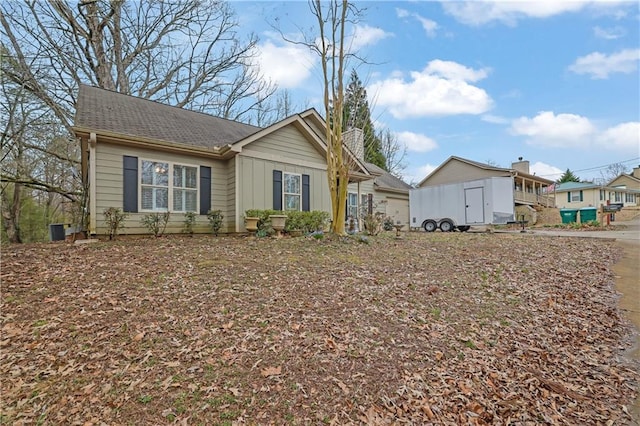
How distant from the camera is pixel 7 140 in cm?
1230

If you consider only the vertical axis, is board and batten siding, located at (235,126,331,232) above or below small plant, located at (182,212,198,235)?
above

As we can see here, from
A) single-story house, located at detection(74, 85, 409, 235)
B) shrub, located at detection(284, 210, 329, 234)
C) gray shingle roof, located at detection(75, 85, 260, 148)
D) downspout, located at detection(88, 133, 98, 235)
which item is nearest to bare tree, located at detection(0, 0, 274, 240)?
gray shingle roof, located at detection(75, 85, 260, 148)

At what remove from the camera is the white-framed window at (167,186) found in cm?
862

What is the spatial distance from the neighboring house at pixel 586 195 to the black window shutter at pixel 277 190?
3167 centimetres

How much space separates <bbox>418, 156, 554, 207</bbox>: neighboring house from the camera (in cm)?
2367

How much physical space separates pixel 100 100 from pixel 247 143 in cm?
527

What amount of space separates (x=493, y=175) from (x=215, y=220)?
A: 21673 mm

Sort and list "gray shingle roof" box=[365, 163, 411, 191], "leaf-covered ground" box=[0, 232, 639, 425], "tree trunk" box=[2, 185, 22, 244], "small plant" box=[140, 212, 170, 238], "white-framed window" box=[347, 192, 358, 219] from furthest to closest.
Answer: "gray shingle roof" box=[365, 163, 411, 191] → "white-framed window" box=[347, 192, 358, 219] → "tree trunk" box=[2, 185, 22, 244] → "small plant" box=[140, 212, 170, 238] → "leaf-covered ground" box=[0, 232, 639, 425]

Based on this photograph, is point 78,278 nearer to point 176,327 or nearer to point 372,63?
point 176,327

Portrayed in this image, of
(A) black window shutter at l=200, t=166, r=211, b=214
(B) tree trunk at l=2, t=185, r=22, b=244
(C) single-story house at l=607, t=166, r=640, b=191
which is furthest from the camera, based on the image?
(C) single-story house at l=607, t=166, r=640, b=191

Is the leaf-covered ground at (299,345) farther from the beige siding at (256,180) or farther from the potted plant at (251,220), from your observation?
the beige siding at (256,180)

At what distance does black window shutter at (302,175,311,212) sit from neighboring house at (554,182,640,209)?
3051cm

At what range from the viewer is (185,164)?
365 inches

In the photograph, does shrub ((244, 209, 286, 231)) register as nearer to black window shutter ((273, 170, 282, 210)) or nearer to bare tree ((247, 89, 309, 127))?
black window shutter ((273, 170, 282, 210))
